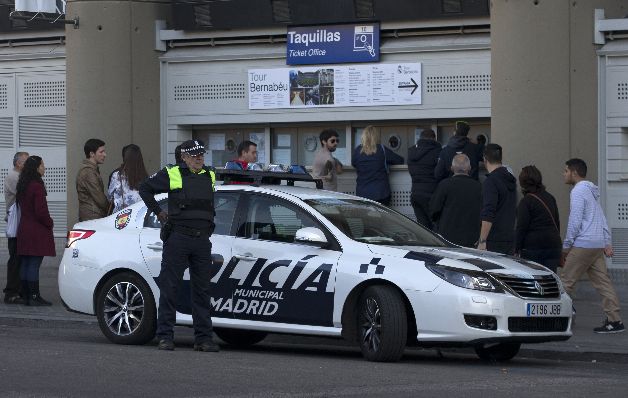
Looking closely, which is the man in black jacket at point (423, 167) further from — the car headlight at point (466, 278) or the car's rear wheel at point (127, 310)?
the car headlight at point (466, 278)

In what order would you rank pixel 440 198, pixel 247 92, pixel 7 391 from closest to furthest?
pixel 7 391
pixel 440 198
pixel 247 92

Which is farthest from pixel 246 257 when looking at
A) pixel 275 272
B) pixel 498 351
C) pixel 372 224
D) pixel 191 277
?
pixel 498 351

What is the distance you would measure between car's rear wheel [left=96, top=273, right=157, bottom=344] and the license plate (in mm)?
3308

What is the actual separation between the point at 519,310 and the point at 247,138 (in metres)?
9.47

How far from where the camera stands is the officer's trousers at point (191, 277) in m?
12.6

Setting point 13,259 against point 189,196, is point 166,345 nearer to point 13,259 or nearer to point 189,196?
point 189,196

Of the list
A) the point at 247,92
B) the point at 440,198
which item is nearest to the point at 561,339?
the point at 440,198

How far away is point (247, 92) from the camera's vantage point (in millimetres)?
20484

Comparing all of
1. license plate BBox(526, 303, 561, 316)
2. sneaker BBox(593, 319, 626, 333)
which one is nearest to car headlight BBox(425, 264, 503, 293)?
license plate BBox(526, 303, 561, 316)

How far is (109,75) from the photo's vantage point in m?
20.5

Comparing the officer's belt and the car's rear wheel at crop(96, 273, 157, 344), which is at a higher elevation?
the officer's belt

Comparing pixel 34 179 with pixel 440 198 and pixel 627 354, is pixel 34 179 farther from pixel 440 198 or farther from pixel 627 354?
pixel 627 354

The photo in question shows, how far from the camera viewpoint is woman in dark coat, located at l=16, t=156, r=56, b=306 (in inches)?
674

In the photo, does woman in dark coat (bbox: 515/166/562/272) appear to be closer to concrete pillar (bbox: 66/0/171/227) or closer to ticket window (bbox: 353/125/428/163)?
ticket window (bbox: 353/125/428/163)
